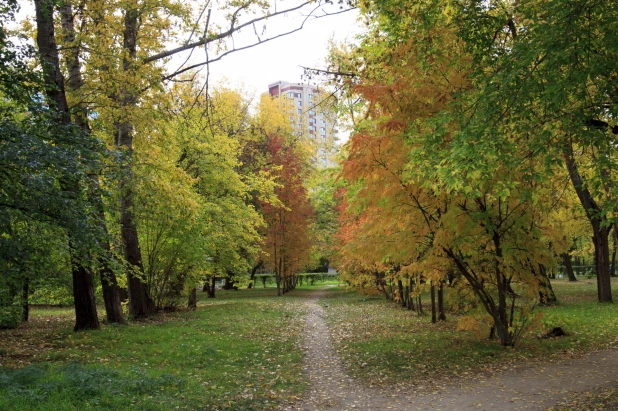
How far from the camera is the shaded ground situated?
5.93 m

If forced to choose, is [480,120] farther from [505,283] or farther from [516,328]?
[516,328]

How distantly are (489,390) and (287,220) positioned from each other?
24.0m

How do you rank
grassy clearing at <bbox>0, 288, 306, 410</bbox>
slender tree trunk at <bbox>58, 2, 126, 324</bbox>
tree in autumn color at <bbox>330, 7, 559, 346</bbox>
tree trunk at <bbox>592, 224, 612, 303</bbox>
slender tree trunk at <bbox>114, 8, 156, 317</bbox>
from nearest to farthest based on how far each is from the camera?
grassy clearing at <bbox>0, 288, 306, 410</bbox>
tree in autumn color at <bbox>330, 7, 559, 346</bbox>
slender tree trunk at <bbox>58, 2, 126, 324</bbox>
slender tree trunk at <bbox>114, 8, 156, 317</bbox>
tree trunk at <bbox>592, 224, 612, 303</bbox>

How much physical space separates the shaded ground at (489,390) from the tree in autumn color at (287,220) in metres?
21.6

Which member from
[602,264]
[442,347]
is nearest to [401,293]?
[602,264]

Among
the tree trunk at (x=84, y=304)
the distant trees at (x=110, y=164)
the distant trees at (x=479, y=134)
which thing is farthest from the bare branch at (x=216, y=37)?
the tree trunk at (x=84, y=304)

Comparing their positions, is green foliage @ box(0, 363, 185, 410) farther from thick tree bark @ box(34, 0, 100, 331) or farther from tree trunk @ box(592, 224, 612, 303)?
tree trunk @ box(592, 224, 612, 303)

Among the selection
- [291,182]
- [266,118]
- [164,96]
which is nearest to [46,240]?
[164,96]

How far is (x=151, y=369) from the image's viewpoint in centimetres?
750

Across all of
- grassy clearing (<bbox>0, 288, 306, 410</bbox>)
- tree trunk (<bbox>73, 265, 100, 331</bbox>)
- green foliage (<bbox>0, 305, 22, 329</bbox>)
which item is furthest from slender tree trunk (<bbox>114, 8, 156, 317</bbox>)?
green foliage (<bbox>0, 305, 22, 329</bbox>)

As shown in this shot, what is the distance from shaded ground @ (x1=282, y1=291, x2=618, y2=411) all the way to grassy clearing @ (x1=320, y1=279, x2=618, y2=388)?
17.5 inches

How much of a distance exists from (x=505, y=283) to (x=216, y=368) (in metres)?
6.09

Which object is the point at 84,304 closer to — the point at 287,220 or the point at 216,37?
the point at 216,37

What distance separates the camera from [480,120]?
18.0ft
